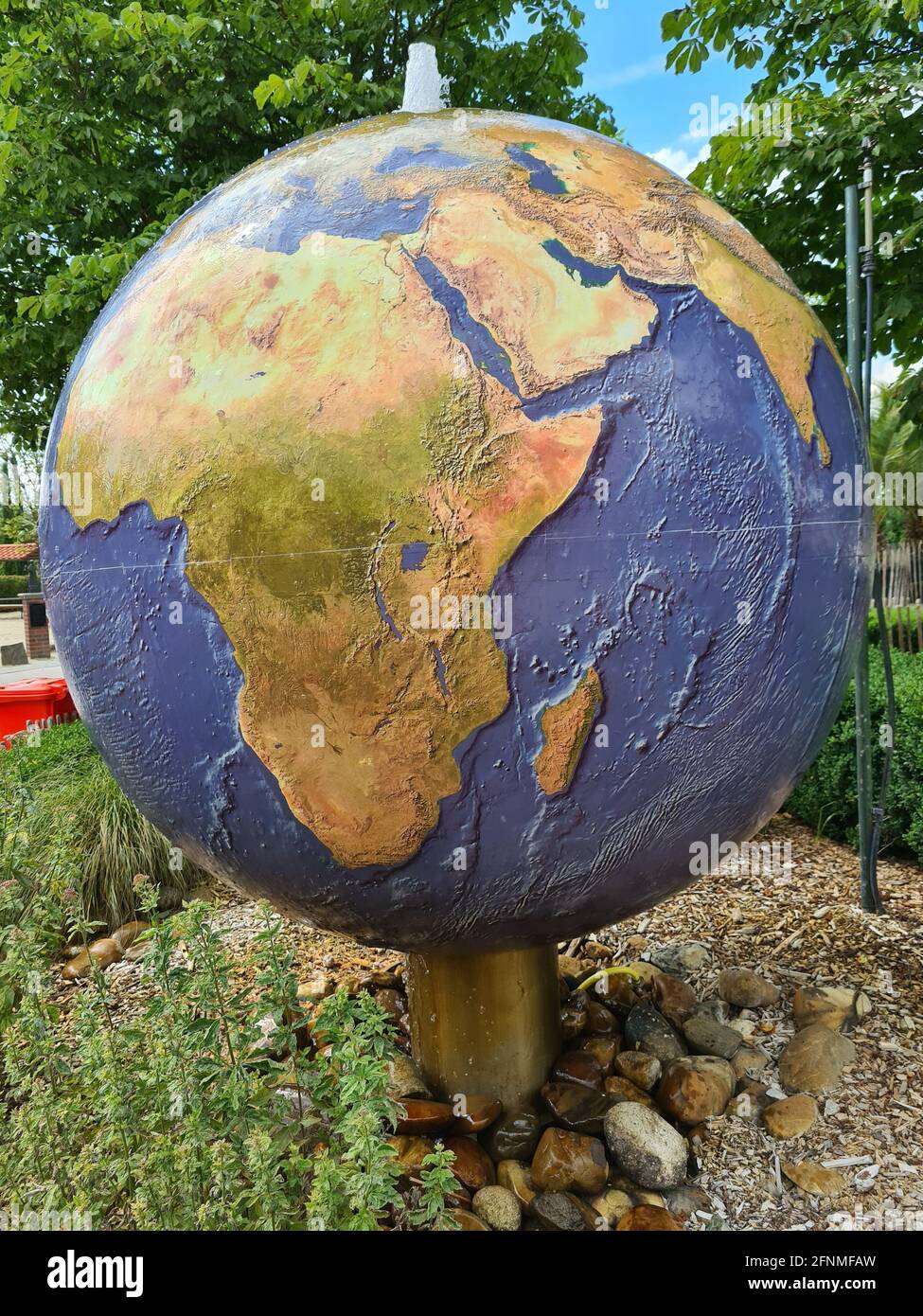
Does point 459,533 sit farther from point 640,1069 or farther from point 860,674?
point 860,674

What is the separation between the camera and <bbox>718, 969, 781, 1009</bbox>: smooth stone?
12.7ft

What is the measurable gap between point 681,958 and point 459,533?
2.98 metres

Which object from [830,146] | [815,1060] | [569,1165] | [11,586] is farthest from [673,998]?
[11,586]

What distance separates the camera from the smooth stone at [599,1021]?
3.60 meters

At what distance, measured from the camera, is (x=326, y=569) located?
1966 mm

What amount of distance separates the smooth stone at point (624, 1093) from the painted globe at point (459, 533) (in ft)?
3.95

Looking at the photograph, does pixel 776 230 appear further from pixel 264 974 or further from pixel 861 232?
pixel 264 974

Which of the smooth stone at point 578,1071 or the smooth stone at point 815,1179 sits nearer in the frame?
the smooth stone at point 815,1179

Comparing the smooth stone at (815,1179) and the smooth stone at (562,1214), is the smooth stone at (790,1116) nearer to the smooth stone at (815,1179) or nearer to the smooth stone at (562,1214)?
the smooth stone at (815,1179)

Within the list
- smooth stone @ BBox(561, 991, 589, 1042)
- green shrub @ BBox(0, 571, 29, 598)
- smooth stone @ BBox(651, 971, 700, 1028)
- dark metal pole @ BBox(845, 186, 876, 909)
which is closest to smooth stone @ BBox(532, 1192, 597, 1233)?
smooth stone @ BBox(561, 991, 589, 1042)

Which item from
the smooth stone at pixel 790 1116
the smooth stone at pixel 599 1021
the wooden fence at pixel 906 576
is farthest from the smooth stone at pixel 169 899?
the wooden fence at pixel 906 576

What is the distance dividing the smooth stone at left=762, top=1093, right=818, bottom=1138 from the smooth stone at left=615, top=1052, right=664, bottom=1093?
38 cm

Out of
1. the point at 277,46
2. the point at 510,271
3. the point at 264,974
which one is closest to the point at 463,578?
the point at 510,271

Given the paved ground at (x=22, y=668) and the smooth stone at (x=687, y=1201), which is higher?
the paved ground at (x=22, y=668)
